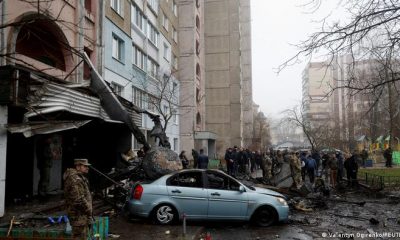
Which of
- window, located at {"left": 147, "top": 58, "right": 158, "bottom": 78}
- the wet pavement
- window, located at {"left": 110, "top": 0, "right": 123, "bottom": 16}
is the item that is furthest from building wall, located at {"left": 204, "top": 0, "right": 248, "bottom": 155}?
the wet pavement

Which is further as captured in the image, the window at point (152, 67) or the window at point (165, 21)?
the window at point (165, 21)

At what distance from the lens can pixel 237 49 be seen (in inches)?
2323

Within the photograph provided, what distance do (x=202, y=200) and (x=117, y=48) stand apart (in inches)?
598

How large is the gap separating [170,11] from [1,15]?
27510mm

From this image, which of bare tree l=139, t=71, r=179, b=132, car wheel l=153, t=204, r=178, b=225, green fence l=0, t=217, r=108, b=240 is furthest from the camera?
bare tree l=139, t=71, r=179, b=132

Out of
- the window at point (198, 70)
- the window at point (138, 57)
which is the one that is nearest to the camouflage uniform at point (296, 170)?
the window at point (138, 57)

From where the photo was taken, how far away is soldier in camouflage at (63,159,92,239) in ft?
19.8

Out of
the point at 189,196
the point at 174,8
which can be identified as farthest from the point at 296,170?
the point at 174,8

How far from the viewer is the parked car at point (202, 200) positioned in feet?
30.3

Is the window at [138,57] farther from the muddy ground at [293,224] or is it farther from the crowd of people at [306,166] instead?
the muddy ground at [293,224]

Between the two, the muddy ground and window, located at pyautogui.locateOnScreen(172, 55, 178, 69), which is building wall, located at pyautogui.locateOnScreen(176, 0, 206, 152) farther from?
the muddy ground

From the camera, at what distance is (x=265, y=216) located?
9727 millimetres

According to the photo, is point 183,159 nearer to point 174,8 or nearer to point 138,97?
point 138,97

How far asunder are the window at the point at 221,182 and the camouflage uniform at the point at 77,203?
4.12 meters
